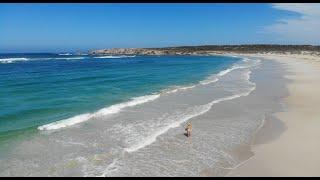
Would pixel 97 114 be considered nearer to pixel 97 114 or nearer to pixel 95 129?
pixel 97 114

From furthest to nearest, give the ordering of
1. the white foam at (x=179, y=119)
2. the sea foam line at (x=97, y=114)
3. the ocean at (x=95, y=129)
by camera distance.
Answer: the sea foam line at (x=97, y=114) → the white foam at (x=179, y=119) → the ocean at (x=95, y=129)

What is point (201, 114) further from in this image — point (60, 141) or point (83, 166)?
point (83, 166)

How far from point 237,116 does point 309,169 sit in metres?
7.27

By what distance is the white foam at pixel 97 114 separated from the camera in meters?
14.4

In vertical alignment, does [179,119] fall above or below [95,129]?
below

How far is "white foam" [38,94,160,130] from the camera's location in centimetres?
1438

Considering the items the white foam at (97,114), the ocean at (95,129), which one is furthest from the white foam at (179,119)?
the white foam at (97,114)

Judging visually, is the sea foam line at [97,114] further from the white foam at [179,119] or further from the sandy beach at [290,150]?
the sandy beach at [290,150]

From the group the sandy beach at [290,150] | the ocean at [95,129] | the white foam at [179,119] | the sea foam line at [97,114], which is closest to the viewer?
the sandy beach at [290,150]

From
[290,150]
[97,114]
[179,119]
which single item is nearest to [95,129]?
[97,114]

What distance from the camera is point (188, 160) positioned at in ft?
34.2

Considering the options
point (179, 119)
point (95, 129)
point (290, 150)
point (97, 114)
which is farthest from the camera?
point (97, 114)

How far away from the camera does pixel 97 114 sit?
55.0ft

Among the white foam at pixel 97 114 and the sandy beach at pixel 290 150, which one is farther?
the white foam at pixel 97 114
